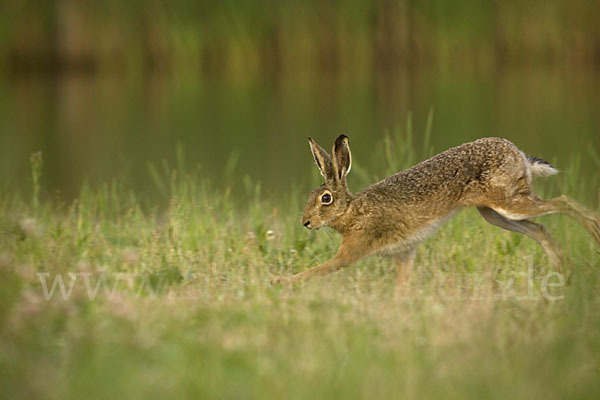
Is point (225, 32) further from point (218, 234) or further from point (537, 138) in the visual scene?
point (218, 234)

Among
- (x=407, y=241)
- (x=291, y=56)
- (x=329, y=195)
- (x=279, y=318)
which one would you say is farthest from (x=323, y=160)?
(x=291, y=56)

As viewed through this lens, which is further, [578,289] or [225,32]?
[225,32]

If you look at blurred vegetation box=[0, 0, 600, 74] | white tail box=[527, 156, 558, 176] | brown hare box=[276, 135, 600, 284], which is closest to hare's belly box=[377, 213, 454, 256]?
brown hare box=[276, 135, 600, 284]

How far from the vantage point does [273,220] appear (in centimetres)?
866

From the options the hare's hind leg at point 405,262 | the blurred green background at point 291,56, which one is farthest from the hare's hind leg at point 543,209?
the blurred green background at point 291,56

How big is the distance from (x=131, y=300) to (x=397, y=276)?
1806 millimetres

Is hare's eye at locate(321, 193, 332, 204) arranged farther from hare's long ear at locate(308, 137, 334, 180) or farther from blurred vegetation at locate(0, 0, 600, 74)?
blurred vegetation at locate(0, 0, 600, 74)

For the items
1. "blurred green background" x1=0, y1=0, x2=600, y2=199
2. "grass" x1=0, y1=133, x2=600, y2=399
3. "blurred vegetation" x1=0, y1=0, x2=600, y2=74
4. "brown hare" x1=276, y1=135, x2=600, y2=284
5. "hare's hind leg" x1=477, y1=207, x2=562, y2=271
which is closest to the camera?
"grass" x1=0, y1=133, x2=600, y2=399

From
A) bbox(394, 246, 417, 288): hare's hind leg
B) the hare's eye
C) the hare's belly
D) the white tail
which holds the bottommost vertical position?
bbox(394, 246, 417, 288): hare's hind leg

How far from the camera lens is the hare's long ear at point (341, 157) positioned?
678 centimetres

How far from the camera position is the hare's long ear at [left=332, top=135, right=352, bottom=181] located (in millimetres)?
6781

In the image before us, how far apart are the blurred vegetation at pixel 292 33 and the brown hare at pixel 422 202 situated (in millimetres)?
17577

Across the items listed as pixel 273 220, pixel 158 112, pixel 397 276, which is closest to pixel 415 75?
pixel 158 112

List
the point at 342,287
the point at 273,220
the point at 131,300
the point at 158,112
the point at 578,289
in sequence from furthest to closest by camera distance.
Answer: the point at 158,112 → the point at 273,220 → the point at 342,287 → the point at 131,300 → the point at 578,289
